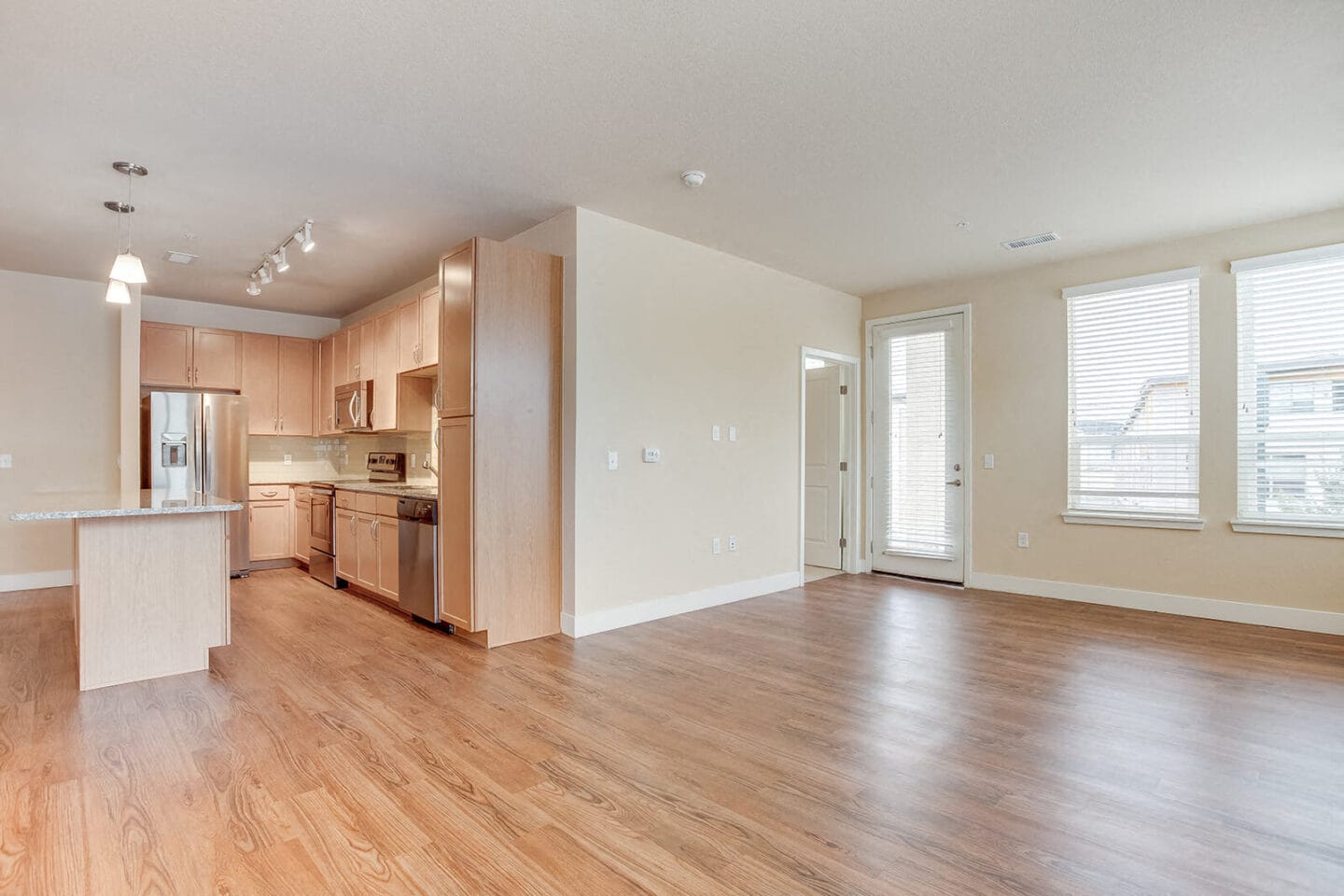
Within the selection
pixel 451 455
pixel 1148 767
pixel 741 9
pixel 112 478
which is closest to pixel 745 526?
pixel 451 455

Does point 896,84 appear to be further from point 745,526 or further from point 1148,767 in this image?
point 745,526

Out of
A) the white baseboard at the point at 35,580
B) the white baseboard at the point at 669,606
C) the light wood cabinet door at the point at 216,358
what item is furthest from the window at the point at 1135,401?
the white baseboard at the point at 35,580

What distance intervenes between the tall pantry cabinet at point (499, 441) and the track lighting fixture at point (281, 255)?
84cm

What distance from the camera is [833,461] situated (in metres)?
6.47

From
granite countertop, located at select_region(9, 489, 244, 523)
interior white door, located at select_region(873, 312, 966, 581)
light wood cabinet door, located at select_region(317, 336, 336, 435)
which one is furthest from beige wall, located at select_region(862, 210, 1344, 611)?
granite countertop, located at select_region(9, 489, 244, 523)

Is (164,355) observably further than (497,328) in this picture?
Yes

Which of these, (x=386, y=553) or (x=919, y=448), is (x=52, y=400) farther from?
(x=919, y=448)

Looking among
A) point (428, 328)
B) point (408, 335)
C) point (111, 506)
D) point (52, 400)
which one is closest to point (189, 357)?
point (52, 400)

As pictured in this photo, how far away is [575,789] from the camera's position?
2252 mm

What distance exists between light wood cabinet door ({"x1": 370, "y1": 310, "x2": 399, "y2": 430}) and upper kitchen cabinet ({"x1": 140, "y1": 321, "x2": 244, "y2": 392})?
5.58 feet

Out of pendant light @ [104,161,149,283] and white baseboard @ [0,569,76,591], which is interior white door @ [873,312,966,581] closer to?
pendant light @ [104,161,149,283]

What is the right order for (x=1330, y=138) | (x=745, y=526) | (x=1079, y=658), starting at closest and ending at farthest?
(x=1330, y=138), (x=1079, y=658), (x=745, y=526)

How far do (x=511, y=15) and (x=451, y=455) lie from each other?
8.08ft

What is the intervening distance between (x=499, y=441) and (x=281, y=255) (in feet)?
6.84
